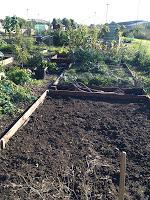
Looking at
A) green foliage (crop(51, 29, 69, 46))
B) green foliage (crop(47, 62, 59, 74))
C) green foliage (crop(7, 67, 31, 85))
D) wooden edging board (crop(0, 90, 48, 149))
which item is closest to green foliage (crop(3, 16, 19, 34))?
green foliage (crop(51, 29, 69, 46))

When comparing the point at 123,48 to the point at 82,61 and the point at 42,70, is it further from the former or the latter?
the point at 42,70

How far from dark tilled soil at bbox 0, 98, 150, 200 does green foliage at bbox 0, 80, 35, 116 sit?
0.59 m

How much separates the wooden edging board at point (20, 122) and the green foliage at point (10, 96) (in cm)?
40

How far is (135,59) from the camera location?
16906 millimetres

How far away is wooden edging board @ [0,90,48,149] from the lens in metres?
6.46

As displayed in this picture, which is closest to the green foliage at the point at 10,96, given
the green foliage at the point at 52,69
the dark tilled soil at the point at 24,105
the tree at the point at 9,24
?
the dark tilled soil at the point at 24,105

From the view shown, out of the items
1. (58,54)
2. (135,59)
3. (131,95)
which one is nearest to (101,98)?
(131,95)

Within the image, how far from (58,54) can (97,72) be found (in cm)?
506

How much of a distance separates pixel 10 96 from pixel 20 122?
1.91m

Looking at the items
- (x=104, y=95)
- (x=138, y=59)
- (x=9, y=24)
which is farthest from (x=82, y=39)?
(x=9, y=24)

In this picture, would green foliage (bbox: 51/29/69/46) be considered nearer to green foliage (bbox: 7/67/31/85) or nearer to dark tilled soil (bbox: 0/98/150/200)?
green foliage (bbox: 7/67/31/85)

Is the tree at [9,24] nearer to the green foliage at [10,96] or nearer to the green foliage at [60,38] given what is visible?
the green foliage at [60,38]

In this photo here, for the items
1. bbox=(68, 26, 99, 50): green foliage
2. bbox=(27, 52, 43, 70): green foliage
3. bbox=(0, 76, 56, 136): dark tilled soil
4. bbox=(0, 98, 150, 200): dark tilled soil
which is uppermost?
bbox=(68, 26, 99, 50): green foliage

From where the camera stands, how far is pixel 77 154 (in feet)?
20.6
